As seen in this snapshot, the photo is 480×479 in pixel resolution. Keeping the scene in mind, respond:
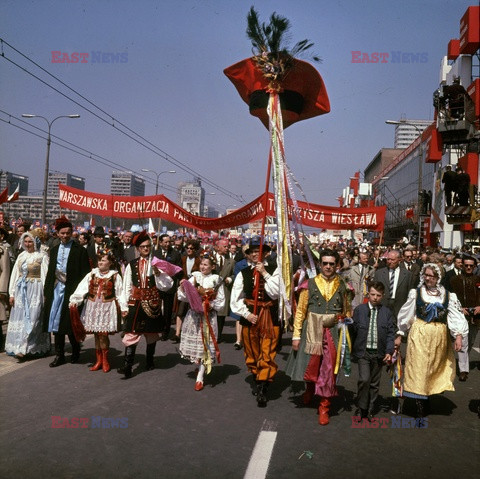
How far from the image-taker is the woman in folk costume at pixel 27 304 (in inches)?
284

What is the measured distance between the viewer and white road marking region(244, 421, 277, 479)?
12.6 feet

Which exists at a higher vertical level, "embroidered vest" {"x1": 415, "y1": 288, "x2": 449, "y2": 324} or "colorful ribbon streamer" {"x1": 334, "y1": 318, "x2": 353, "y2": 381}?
"embroidered vest" {"x1": 415, "y1": 288, "x2": 449, "y2": 324}

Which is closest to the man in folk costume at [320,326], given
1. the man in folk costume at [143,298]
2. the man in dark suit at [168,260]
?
the man in folk costume at [143,298]

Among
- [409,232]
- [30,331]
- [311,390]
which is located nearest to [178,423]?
[311,390]

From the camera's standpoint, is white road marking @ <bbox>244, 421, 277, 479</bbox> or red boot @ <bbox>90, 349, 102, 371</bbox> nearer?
white road marking @ <bbox>244, 421, 277, 479</bbox>

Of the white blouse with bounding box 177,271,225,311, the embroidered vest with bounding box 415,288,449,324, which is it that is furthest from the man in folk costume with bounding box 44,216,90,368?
the embroidered vest with bounding box 415,288,449,324

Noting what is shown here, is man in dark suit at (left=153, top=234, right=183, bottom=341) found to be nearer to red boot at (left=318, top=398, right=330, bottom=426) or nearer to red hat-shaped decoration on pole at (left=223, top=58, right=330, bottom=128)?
red hat-shaped decoration on pole at (left=223, top=58, right=330, bottom=128)

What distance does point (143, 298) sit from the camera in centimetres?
673

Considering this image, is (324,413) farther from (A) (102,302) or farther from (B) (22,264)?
(B) (22,264)

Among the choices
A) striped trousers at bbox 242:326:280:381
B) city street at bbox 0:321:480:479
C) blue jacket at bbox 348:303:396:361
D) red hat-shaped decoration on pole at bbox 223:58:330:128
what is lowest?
city street at bbox 0:321:480:479

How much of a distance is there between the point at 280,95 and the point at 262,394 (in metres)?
3.50

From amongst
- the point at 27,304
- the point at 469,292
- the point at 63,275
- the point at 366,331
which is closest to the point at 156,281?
the point at 63,275

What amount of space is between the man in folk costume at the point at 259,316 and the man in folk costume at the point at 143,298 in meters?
1.35

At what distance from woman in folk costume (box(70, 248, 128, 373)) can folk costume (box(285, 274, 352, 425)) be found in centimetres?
250
